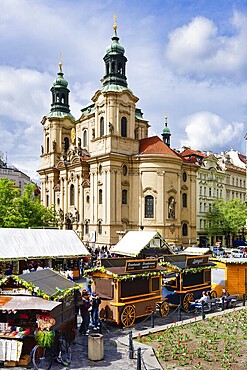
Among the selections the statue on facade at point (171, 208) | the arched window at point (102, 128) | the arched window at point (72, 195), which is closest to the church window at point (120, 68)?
the arched window at point (102, 128)

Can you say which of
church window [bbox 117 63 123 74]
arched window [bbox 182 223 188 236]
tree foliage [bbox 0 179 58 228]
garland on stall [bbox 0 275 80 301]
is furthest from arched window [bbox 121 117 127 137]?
garland on stall [bbox 0 275 80 301]

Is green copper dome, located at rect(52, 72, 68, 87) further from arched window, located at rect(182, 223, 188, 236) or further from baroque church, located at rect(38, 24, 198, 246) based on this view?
arched window, located at rect(182, 223, 188, 236)

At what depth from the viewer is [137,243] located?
2930 cm

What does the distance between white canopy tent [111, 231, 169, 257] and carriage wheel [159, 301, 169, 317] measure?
32.7 ft

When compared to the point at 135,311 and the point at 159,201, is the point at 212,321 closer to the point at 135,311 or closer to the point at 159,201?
the point at 135,311

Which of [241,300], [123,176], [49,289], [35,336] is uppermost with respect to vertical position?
[123,176]

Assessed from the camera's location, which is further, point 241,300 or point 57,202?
point 57,202

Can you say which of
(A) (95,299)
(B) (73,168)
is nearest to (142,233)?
(A) (95,299)

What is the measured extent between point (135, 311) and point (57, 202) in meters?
51.8

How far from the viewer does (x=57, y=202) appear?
6688cm

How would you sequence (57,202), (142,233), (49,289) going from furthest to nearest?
(57,202) < (142,233) < (49,289)

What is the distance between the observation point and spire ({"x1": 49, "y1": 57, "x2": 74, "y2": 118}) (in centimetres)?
6925

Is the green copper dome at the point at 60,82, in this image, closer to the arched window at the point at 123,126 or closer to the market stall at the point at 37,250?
the arched window at the point at 123,126

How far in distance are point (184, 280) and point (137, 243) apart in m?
10.3
